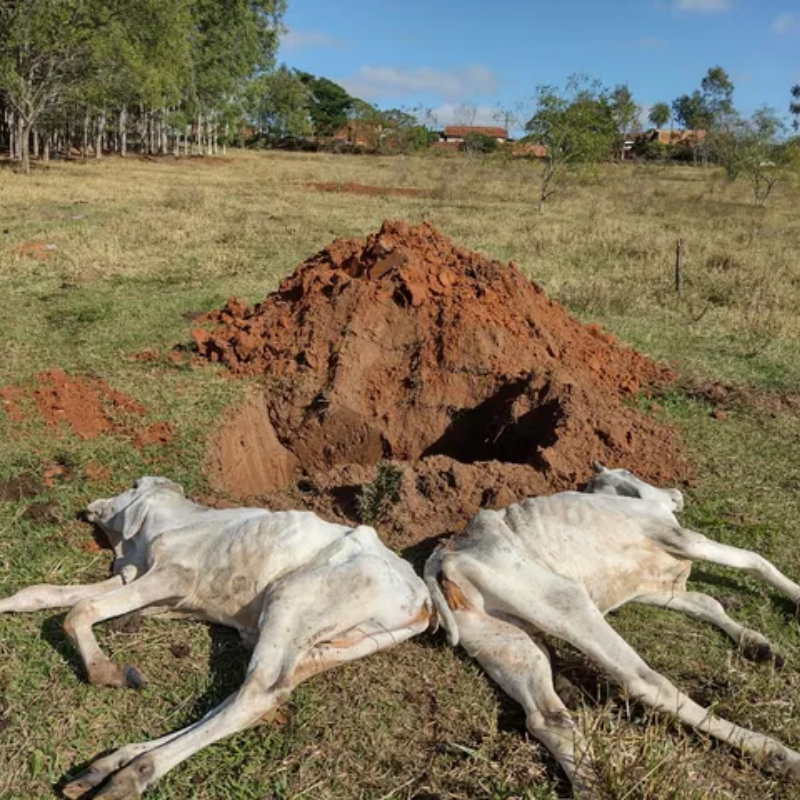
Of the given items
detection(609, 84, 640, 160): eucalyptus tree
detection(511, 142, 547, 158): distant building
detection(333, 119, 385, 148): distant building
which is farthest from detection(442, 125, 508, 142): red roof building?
detection(511, 142, 547, 158): distant building

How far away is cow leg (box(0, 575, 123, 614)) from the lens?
12.1 ft

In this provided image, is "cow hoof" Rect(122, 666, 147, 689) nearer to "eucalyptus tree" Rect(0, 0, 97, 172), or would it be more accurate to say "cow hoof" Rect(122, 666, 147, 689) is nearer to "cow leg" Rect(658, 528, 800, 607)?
"cow leg" Rect(658, 528, 800, 607)

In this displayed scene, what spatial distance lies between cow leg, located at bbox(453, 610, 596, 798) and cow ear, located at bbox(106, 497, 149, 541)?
168 cm

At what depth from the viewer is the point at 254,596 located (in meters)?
3.56

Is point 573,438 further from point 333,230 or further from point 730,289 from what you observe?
point 333,230

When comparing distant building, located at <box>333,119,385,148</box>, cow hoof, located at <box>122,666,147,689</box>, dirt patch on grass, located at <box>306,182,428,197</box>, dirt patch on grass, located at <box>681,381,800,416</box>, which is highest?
distant building, located at <box>333,119,385,148</box>

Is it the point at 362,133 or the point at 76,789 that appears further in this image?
the point at 362,133

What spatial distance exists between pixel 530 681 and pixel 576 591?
1.49ft

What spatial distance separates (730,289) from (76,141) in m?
44.6

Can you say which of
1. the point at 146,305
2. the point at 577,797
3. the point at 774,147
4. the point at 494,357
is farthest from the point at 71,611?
the point at 774,147

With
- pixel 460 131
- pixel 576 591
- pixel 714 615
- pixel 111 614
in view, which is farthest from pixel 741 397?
pixel 460 131

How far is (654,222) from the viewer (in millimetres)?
20656

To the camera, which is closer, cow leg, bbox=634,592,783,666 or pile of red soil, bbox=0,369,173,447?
cow leg, bbox=634,592,783,666

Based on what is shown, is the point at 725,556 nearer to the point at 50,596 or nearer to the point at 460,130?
the point at 50,596
